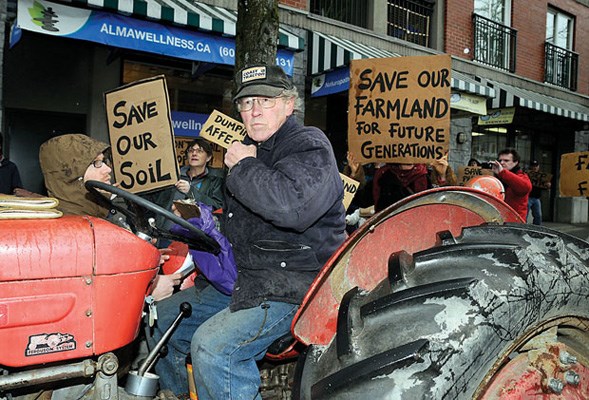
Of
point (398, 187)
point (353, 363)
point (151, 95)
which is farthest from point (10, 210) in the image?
point (398, 187)

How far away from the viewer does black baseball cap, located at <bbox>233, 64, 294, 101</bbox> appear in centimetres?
234

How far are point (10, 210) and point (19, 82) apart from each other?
8.20 metres

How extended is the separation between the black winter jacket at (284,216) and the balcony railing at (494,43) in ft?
44.5

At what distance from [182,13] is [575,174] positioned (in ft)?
19.3

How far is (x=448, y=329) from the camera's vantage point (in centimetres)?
152

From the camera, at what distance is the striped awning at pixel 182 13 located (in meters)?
6.67

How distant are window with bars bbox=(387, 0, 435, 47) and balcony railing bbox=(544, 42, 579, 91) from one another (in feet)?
18.7

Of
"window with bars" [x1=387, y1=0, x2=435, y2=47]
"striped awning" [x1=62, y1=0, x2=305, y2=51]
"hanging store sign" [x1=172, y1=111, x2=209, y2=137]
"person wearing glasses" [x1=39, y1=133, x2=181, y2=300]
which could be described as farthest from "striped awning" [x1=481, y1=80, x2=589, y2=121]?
"person wearing glasses" [x1=39, y1=133, x2=181, y2=300]

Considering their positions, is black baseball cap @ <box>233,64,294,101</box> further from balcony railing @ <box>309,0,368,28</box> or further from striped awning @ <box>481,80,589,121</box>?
striped awning @ <box>481,80,589,121</box>

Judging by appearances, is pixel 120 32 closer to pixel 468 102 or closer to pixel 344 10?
pixel 344 10

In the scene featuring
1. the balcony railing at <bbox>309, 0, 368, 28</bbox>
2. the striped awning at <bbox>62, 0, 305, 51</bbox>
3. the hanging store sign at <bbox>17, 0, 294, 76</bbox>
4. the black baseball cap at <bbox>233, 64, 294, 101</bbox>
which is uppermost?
the balcony railing at <bbox>309, 0, 368, 28</bbox>

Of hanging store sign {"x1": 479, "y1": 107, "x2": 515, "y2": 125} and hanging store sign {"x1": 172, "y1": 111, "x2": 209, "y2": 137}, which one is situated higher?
hanging store sign {"x1": 479, "y1": 107, "x2": 515, "y2": 125}

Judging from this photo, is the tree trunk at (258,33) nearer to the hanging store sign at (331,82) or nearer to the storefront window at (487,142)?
the hanging store sign at (331,82)

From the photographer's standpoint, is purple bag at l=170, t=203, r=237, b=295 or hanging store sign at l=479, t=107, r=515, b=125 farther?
hanging store sign at l=479, t=107, r=515, b=125
